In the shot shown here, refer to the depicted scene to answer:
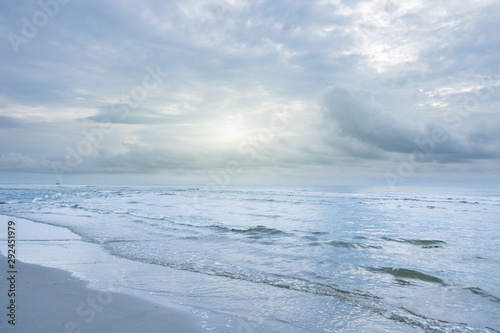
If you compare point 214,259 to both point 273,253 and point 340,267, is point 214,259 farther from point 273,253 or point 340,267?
point 340,267

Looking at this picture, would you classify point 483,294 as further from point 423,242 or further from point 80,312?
point 80,312

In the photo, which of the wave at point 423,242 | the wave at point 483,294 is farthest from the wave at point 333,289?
the wave at point 423,242

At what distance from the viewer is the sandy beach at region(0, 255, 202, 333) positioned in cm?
545

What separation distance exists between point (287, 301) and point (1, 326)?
558 centimetres

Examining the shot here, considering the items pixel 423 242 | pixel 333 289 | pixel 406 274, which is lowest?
pixel 423 242

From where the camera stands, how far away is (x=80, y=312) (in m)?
6.05

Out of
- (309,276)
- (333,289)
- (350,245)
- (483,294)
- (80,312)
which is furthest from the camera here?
(350,245)

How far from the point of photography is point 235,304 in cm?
693

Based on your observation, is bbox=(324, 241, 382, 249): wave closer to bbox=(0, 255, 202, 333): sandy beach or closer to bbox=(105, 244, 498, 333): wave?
bbox=(105, 244, 498, 333): wave

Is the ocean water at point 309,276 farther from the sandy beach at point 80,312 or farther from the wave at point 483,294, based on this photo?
the sandy beach at point 80,312

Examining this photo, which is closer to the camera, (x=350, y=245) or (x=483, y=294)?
(x=483, y=294)

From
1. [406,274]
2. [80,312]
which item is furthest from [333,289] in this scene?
[80,312]

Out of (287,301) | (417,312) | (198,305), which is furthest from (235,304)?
(417,312)

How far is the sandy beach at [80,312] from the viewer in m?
5.45
